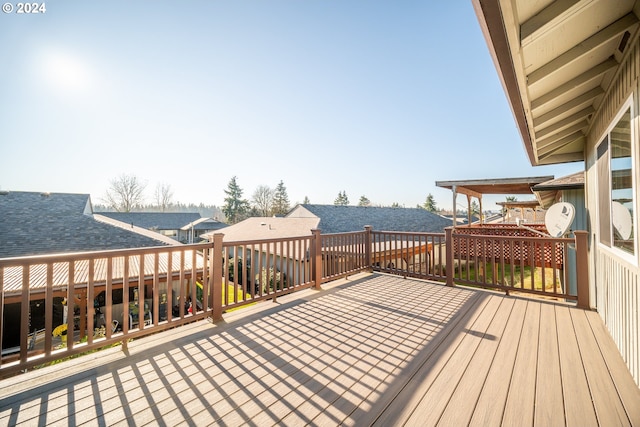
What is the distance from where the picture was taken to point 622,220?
2.24 m

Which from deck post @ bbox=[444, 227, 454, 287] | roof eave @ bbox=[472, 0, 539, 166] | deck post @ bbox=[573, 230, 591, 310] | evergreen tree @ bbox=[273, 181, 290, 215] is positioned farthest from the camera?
evergreen tree @ bbox=[273, 181, 290, 215]

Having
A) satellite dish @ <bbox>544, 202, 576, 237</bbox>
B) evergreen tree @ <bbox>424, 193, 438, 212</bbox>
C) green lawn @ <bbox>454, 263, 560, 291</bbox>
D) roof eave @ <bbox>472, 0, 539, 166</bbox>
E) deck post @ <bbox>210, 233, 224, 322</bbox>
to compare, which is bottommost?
green lawn @ <bbox>454, 263, 560, 291</bbox>

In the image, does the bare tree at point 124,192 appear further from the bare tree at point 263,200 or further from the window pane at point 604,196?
the window pane at point 604,196

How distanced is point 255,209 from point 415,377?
141ft

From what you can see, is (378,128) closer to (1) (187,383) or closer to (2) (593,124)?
(2) (593,124)

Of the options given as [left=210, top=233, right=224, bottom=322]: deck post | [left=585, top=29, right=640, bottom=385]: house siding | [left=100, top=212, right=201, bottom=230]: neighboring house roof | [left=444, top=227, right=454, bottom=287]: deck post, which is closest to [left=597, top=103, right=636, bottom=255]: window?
[left=585, top=29, right=640, bottom=385]: house siding

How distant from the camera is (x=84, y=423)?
4.95 feet

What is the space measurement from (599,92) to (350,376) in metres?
3.80

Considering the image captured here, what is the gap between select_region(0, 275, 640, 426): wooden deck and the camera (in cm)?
158

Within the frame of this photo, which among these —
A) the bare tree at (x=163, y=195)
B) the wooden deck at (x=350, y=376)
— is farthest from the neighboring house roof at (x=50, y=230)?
the bare tree at (x=163, y=195)

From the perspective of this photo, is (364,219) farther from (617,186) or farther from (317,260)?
(617,186)

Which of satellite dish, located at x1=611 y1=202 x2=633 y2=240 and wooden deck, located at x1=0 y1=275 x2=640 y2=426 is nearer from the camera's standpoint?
wooden deck, located at x1=0 y1=275 x2=640 y2=426

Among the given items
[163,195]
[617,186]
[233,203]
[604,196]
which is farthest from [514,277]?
[163,195]

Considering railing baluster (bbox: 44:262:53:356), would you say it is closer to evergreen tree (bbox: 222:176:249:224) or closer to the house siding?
the house siding
